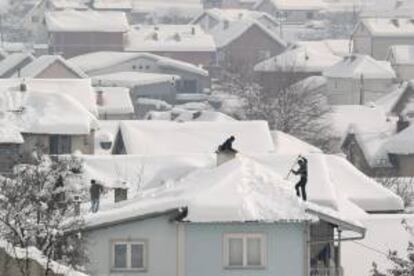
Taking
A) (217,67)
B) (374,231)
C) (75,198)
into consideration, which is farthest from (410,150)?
(217,67)

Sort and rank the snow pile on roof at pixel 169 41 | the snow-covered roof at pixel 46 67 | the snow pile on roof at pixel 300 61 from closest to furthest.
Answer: the snow-covered roof at pixel 46 67, the snow pile on roof at pixel 300 61, the snow pile on roof at pixel 169 41

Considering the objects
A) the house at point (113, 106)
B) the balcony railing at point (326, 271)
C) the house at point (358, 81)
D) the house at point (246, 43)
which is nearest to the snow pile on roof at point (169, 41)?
the house at point (246, 43)

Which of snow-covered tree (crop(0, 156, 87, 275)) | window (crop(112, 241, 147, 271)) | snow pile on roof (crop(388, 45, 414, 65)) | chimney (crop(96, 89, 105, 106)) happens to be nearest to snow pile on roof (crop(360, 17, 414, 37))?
snow pile on roof (crop(388, 45, 414, 65))

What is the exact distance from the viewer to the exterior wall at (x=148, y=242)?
14.3m

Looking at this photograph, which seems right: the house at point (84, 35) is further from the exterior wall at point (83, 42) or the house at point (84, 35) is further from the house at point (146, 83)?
the house at point (146, 83)

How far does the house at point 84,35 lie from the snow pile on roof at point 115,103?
28.1 meters

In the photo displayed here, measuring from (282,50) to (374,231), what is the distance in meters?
63.3

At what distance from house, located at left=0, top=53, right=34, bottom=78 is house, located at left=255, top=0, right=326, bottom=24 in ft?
160

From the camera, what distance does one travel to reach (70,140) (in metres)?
32.2

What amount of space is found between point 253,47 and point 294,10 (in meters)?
35.3

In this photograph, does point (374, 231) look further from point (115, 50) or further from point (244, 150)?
point (115, 50)

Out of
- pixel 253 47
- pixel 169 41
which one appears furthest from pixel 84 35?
pixel 253 47

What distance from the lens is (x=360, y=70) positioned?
209 ft

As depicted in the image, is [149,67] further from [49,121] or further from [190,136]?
[190,136]
